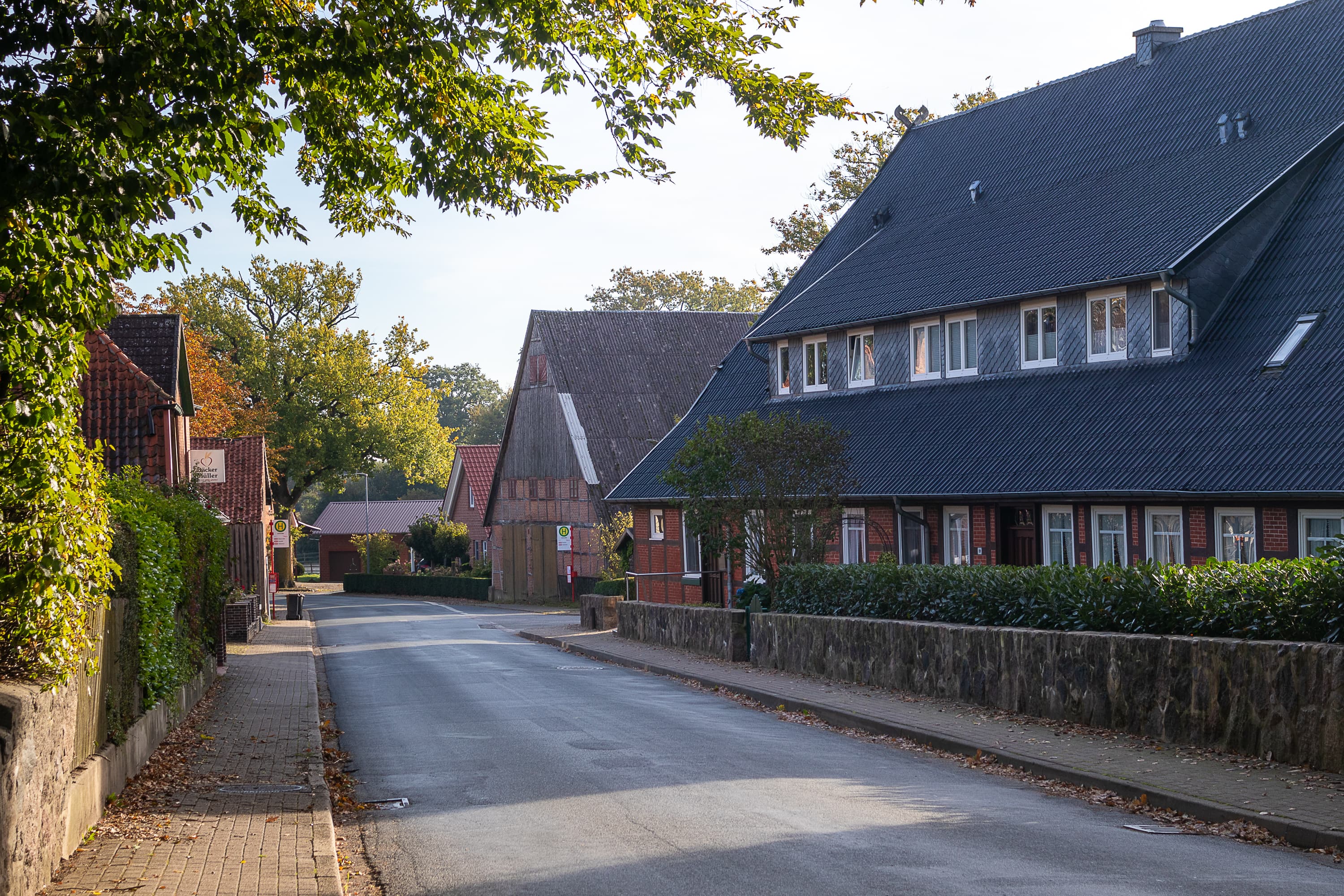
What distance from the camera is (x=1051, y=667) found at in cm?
1348

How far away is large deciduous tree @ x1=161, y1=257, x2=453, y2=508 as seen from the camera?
2680 inches

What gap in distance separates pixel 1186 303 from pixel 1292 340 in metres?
2.16

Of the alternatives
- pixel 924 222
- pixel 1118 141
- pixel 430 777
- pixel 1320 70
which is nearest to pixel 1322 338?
pixel 1320 70

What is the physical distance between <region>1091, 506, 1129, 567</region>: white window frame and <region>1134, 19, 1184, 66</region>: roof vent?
12521 millimetres

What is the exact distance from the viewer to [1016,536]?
24250 millimetres

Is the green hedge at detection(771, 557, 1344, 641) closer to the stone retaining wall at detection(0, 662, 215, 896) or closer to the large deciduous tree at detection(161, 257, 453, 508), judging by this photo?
the stone retaining wall at detection(0, 662, 215, 896)

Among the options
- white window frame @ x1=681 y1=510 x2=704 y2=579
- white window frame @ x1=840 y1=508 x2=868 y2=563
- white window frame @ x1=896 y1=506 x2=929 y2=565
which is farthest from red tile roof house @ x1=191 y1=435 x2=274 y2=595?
white window frame @ x1=896 y1=506 x2=929 y2=565

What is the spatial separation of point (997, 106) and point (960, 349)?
861 cm

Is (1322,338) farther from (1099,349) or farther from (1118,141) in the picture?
(1118,141)

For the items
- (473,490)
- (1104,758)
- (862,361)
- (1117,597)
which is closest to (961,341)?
(862,361)

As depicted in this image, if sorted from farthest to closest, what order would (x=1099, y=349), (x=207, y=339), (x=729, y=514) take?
(x=207, y=339), (x=1099, y=349), (x=729, y=514)

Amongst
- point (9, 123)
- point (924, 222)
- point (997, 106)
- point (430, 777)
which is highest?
point (997, 106)

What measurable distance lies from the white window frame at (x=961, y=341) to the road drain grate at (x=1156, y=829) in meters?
18.8

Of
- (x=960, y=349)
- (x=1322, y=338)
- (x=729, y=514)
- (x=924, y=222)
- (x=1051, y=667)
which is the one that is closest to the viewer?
(x=1051, y=667)
